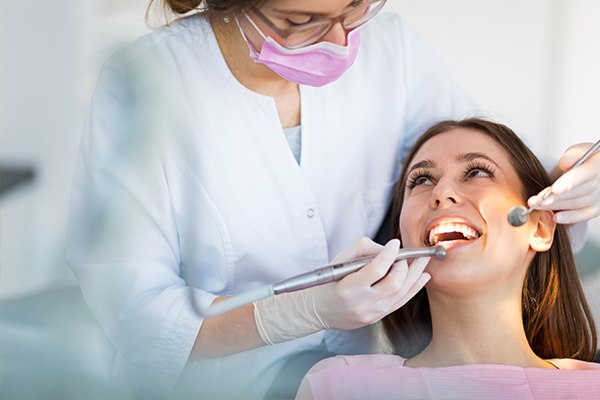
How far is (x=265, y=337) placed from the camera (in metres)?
1.55

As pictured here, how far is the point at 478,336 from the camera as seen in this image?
159cm

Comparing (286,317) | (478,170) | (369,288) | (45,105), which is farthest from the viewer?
(478,170)

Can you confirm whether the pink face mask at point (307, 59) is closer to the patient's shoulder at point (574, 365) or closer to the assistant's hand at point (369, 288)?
the assistant's hand at point (369, 288)

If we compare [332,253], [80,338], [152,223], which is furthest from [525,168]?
[80,338]

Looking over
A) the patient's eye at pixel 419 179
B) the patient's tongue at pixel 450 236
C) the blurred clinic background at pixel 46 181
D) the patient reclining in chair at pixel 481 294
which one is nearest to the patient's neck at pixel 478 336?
the patient reclining in chair at pixel 481 294

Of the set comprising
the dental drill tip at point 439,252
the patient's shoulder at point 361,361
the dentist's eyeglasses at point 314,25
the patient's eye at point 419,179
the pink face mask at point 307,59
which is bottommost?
the patient's shoulder at point 361,361

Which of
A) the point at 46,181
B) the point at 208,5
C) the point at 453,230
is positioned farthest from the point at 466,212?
the point at 46,181

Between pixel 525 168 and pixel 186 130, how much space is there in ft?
2.17

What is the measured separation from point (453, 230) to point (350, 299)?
0.83 feet

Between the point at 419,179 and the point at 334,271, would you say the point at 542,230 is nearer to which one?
the point at 419,179

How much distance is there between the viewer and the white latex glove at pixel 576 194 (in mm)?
1530

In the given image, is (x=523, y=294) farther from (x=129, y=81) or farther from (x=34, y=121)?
(x=34, y=121)

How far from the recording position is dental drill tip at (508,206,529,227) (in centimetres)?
144

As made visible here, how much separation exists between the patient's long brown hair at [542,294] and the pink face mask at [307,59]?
1.07 feet
